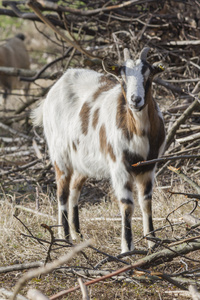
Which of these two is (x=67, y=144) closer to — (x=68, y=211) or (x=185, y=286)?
(x=68, y=211)

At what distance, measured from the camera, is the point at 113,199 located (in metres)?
5.72

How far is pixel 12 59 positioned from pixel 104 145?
34.6 feet

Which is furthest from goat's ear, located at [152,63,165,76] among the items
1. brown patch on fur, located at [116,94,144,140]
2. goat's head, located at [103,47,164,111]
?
brown patch on fur, located at [116,94,144,140]

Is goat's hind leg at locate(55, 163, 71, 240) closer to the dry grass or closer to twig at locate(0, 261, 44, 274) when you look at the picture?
the dry grass

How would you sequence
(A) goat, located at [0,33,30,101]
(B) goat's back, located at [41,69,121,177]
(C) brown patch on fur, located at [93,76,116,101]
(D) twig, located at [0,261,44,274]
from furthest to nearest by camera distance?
(A) goat, located at [0,33,30,101]
(C) brown patch on fur, located at [93,76,116,101]
(B) goat's back, located at [41,69,121,177]
(D) twig, located at [0,261,44,274]

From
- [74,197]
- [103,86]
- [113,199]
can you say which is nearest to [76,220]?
[74,197]

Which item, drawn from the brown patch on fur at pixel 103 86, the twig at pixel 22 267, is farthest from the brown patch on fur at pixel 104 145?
the twig at pixel 22 267

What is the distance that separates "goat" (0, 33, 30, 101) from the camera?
13.6 meters

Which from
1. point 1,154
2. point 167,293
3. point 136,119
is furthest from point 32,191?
point 167,293

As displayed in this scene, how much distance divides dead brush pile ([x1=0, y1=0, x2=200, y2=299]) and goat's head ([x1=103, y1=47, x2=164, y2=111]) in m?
0.52

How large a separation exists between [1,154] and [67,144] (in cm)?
250

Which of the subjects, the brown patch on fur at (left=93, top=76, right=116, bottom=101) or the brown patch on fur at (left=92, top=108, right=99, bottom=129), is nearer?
the brown patch on fur at (left=92, top=108, right=99, bottom=129)

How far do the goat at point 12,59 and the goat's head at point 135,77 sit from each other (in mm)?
9623

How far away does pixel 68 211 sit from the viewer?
16.1 feet
